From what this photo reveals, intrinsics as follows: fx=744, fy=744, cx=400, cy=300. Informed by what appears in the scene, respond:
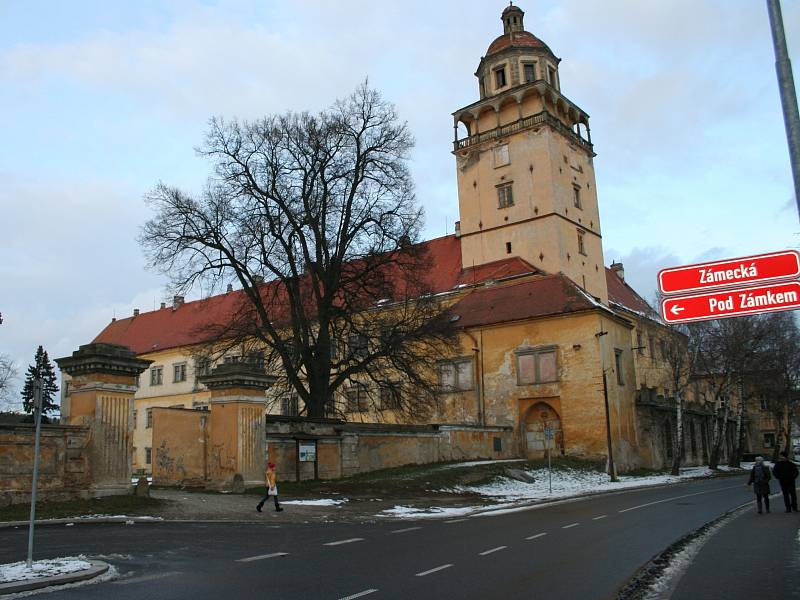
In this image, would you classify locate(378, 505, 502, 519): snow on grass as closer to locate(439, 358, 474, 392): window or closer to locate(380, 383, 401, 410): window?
locate(380, 383, 401, 410): window

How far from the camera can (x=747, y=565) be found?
10.5 metres

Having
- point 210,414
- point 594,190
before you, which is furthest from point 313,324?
point 594,190

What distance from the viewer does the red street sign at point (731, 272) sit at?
758 cm

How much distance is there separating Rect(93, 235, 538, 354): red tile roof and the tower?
1.30m

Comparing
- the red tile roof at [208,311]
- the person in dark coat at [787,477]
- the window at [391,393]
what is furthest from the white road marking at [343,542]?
the red tile roof at [208,311]

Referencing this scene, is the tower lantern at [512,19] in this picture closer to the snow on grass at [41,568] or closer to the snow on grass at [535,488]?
the snow on grass at [535,488]

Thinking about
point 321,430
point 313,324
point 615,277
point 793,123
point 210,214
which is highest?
point 615,277

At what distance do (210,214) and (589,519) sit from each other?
19552 mm

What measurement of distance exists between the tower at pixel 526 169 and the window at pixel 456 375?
8.48 m

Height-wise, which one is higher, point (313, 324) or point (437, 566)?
point (313, 324)

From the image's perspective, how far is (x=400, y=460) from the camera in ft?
104

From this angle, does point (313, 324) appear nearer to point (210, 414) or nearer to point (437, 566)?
point (210, 414)

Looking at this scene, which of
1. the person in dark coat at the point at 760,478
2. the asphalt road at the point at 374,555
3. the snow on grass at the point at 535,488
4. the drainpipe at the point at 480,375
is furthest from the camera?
the drainpipe at the point at 480,375

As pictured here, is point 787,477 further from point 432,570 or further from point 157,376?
point 157,376
